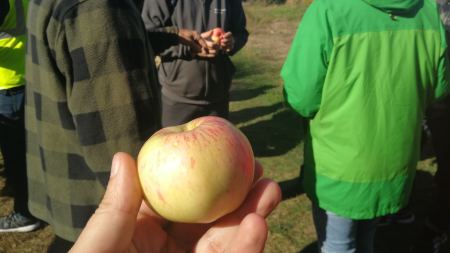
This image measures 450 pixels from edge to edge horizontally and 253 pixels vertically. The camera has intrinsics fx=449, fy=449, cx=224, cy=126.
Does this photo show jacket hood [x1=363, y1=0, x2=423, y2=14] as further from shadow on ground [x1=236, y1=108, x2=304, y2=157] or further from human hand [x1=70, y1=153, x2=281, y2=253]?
shadow on ground [x1=236, y1=108, x2=304, y2=157]

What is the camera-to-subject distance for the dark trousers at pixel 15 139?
10.1 ft

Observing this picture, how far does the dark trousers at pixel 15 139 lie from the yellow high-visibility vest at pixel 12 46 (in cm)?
8

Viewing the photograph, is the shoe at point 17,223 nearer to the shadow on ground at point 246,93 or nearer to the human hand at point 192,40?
the human hand at point 192,40

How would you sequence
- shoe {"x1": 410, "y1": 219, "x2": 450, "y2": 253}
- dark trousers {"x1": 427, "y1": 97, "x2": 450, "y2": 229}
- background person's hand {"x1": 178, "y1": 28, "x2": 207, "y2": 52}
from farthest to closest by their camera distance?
1. shoe {"x1": 410, "y1": 219, "x2": 450, "y2": 253}
2. dark trousers {"x1": 427, "y1": 97, "x2": 450, "y2": 229}
3. background person's hand {"x1": 178, "y1": 28, "x2": 207, "y2": 52}

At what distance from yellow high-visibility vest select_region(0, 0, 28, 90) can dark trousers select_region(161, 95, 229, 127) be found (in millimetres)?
1082

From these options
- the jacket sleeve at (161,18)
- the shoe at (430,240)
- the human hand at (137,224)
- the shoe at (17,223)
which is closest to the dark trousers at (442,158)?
the shoe at (430,240)

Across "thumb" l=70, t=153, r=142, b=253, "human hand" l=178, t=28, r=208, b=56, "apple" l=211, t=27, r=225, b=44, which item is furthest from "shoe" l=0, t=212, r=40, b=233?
"thumb" l=70, t=153, r=142, b=253

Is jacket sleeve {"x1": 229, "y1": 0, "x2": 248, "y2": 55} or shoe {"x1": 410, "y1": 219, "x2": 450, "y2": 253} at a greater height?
jacket sleeve {"x1": 229, "y1": 0, "x2": 248, "y2": 55}

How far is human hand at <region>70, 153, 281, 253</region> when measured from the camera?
4.03ft

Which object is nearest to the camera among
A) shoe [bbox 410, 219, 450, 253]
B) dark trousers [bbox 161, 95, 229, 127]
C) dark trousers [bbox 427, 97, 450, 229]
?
dark trousers [bbox 427, 97, 450, 229]

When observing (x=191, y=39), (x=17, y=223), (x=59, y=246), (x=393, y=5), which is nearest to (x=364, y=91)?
(x=393, y=5)

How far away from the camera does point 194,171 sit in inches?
46.3

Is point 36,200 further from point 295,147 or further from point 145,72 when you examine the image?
point 295,147

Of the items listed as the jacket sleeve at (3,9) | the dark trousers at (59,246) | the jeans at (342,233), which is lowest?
the dark trousers at (59,246)
